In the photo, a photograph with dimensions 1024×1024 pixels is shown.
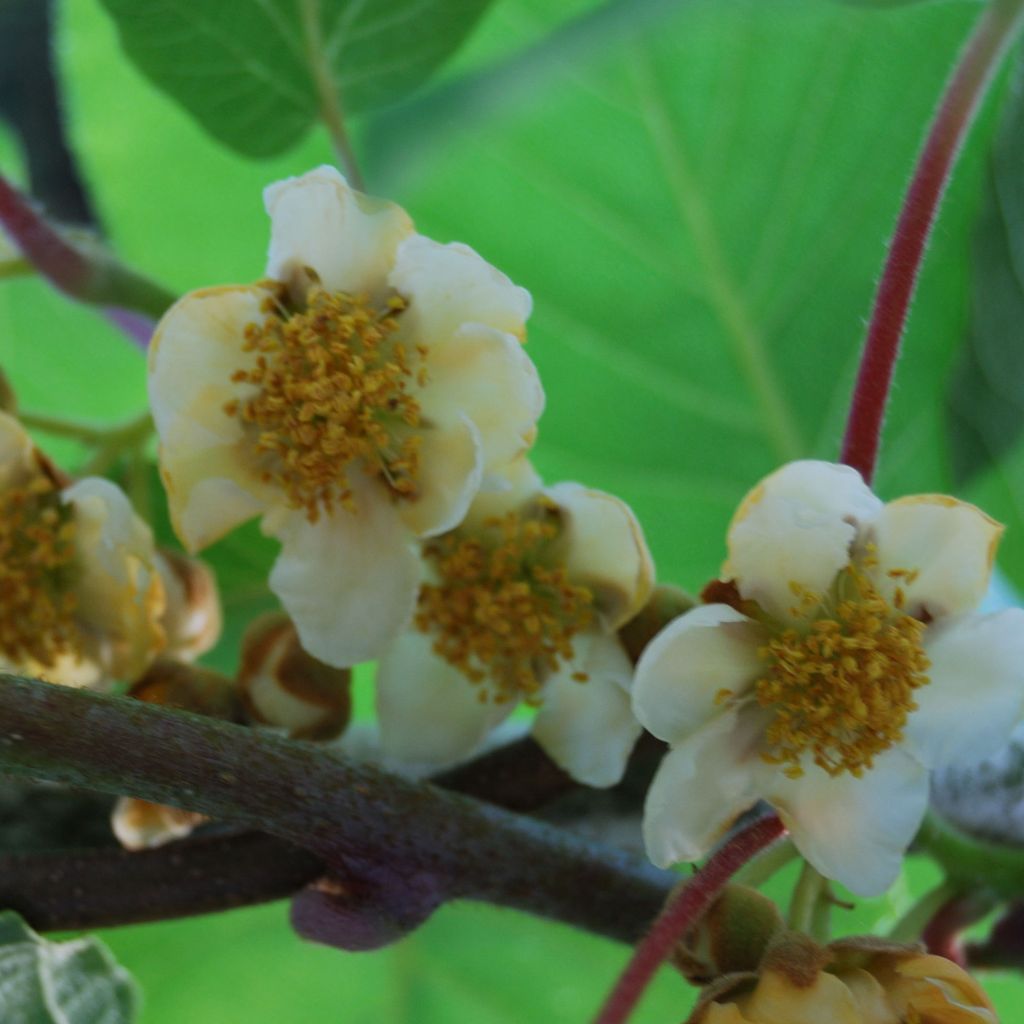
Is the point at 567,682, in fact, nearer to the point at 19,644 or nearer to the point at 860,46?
the point at 19,644

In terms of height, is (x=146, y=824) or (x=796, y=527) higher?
(x=796, y=527)

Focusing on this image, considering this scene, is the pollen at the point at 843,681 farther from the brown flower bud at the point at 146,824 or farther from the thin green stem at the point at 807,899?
the brown flower bud at the point at 146,824

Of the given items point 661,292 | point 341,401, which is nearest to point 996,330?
point 661,292

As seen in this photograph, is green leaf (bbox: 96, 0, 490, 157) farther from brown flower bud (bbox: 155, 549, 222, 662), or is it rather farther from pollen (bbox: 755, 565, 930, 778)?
pollen (bbox: 755, 565, 930, 778)

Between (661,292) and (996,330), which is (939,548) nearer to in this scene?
(996,330)

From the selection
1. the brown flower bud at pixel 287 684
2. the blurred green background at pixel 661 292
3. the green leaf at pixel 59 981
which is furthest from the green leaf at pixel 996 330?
the green leaf at pixel 59 981

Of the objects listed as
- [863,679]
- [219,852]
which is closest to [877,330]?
[863,679]
